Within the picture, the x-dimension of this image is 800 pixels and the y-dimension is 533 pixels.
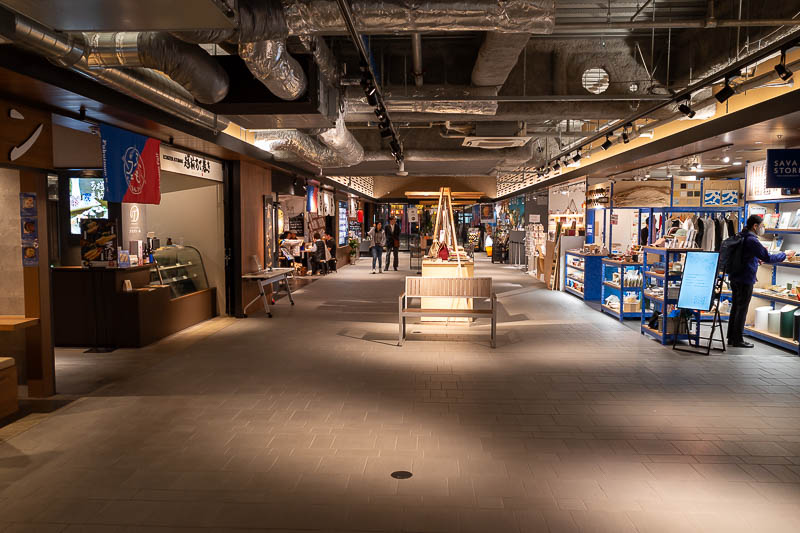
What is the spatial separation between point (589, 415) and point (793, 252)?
16.7ft

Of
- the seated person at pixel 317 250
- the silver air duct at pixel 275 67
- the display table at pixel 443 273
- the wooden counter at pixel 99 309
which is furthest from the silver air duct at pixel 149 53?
the seated person at pixel 317 250

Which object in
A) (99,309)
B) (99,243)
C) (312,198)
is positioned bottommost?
(99,309)

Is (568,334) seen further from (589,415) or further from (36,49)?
(36,49)

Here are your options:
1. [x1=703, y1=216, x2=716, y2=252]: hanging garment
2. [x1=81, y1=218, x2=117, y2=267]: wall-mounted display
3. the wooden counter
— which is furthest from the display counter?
[x1=703, y1=216, x2=716, y2=252]: hanging garment

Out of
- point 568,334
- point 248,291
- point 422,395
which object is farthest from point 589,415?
point 248,291

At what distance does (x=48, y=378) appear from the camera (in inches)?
217

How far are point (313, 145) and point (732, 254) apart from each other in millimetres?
6886

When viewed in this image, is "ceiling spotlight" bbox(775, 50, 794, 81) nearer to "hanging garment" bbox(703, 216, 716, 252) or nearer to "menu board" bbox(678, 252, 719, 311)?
"menu board" bbox(678, 252, 719, 311)

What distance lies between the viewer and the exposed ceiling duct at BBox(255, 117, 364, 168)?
918cm

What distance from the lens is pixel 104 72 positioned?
4.68m

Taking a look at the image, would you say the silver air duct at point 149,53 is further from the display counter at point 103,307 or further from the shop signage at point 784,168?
the shop signage at point 784,168

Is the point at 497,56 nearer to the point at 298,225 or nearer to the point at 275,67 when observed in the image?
the point at 275,67

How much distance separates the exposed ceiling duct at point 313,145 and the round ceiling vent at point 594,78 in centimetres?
367

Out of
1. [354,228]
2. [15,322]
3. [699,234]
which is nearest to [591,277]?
[699,234]
